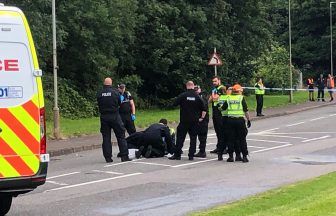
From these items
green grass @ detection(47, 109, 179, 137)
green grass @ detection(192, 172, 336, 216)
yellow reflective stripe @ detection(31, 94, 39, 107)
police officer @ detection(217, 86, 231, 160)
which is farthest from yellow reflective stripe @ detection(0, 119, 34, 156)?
green grass @ detection(47, 109, 179, 137)

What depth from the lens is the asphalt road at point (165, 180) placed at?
918 cm

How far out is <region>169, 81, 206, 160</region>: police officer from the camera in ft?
48.4

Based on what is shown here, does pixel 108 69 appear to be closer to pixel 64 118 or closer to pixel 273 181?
pixel 64 118

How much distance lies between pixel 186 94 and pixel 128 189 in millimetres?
4577

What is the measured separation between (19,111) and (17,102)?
0.38 ft

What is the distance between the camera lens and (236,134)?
1448cm

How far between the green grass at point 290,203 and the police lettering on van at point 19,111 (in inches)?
86.9

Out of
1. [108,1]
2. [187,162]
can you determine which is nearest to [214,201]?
[187,162]

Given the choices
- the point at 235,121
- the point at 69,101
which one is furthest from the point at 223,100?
the point at 69,101

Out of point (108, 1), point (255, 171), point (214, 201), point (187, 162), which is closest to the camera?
point (214, 201)

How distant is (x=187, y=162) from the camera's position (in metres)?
14.5

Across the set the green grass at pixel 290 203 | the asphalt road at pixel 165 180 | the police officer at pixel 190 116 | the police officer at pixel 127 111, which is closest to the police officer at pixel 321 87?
the asphalt road at pixel 165 180

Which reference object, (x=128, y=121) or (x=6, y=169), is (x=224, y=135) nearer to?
(x=128, y=121)

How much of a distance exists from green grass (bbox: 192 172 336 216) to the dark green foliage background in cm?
1530
